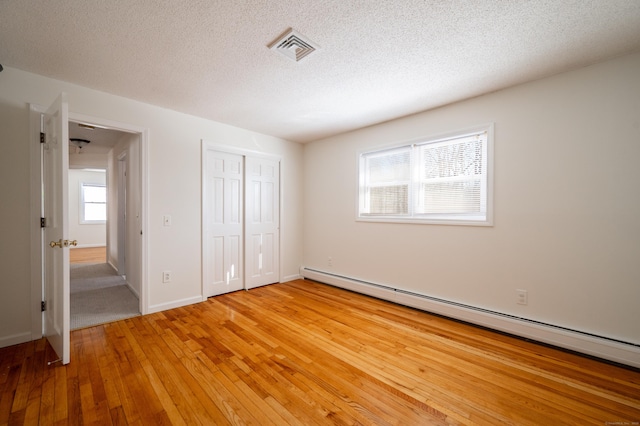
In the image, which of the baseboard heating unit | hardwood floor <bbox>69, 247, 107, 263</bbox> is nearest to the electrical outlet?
the baseboard heating unit

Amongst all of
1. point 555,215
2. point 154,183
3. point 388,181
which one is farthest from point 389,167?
point 154,183

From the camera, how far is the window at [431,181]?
2.94 m

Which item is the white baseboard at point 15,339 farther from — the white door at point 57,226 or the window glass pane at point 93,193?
the window glass pane at point 93,193

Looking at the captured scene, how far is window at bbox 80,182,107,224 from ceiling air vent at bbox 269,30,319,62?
9.17 metres

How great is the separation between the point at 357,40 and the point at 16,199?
10.8 ft

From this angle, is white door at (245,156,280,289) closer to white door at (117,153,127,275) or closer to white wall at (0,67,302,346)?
white wall at (0,67,302,346)

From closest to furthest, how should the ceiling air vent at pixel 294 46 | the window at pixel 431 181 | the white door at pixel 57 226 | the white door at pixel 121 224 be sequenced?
1. the ceiling air vent at pixel 294 46
2. the white door at pixel 57 226
3. the window at pixel 431 181
4. the white door at pixel 121 224

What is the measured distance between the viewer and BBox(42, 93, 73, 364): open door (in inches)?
81.5

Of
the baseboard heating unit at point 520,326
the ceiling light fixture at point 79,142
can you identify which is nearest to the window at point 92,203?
the ceiling light fixture at point 79,142

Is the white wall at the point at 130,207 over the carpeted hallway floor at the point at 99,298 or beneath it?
over

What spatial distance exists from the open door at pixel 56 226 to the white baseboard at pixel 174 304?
904mm

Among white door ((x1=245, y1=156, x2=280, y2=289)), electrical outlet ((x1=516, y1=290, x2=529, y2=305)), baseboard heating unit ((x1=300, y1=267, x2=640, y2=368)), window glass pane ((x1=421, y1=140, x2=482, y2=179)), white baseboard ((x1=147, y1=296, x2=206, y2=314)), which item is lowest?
white baseboard ((x1=147, y1=296, x2=206, y2=314))

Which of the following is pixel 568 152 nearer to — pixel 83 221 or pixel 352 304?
pixel 352 304

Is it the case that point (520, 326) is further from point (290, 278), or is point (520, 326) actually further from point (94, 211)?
point (94, 211)
